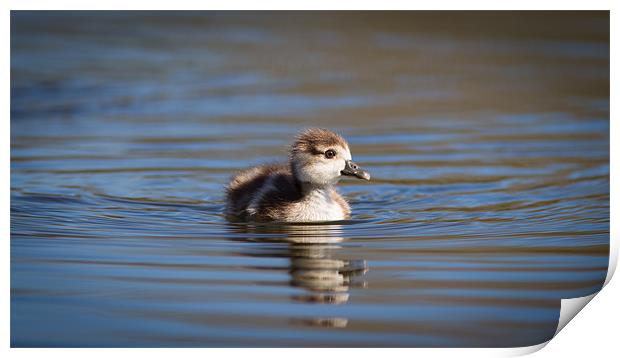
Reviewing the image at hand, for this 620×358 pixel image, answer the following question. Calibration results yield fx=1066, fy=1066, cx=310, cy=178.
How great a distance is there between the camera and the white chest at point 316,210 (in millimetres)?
6734

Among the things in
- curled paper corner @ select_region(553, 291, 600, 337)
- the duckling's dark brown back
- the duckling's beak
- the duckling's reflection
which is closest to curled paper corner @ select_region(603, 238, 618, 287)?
curled paper corner @ select_region(553, 291, 600, 337)

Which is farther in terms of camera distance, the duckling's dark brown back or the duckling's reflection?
the duckling's dark brown back

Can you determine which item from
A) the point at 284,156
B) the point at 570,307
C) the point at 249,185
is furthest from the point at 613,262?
the point at 284,156

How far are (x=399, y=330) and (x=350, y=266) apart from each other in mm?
1106

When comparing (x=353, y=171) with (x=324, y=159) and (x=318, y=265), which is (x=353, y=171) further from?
(x=318, y=265)

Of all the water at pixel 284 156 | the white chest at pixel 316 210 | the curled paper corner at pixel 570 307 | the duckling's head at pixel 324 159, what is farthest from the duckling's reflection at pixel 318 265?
the curled paper corner at pixel 570 307

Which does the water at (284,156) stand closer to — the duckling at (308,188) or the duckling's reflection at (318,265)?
the duckling's reflection at (318,265)

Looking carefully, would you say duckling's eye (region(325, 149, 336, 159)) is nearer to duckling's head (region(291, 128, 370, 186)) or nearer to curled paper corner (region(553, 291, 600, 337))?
duckling's head (region(291, 128, 370, 186))

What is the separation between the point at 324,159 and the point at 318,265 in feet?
4.59

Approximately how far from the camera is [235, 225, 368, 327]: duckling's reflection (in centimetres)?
475

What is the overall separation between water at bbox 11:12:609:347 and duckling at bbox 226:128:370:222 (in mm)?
203

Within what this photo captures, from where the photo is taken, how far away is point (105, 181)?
8086 millimetres
